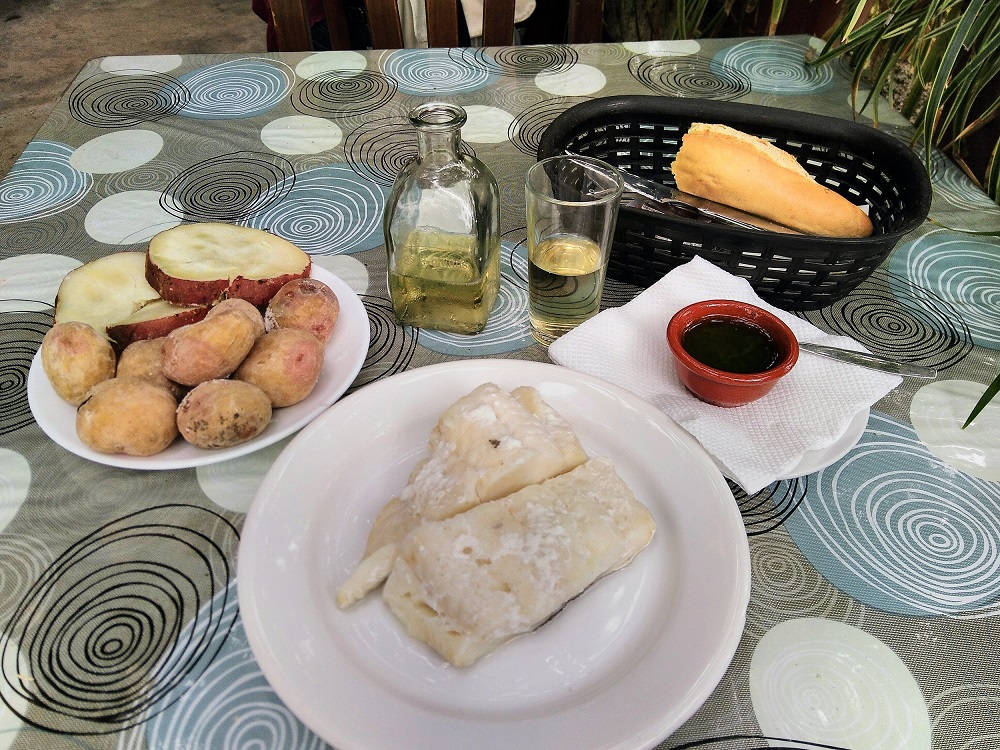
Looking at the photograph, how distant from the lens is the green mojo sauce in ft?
2.79

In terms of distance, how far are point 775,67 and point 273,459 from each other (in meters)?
1.50

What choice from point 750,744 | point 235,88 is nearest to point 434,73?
point 235,88

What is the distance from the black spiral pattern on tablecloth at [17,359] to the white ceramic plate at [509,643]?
0.41 metres

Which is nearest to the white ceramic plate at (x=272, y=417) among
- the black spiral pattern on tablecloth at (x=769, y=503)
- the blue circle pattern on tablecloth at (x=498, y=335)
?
the blue circle pattern on tablecloth at (x=498, y=335)

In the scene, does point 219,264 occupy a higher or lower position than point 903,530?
higher

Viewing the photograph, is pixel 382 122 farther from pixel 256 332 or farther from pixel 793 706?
pixel 793 706

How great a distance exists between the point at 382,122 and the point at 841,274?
0.96 meters

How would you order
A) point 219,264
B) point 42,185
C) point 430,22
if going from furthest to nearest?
point 430,22, point 42,185, point 219,264

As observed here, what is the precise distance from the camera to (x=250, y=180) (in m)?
1.29

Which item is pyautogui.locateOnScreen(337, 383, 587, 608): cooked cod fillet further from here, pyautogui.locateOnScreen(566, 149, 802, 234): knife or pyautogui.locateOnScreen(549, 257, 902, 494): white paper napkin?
pyautogui.locateOnScreen(566, 149, 802, 234): knife

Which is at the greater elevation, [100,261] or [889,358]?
[100,261]

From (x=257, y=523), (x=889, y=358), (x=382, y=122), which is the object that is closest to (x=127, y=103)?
(x=382, y=122)

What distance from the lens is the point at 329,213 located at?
1223 mm

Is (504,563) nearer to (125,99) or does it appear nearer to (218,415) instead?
(218,415)
